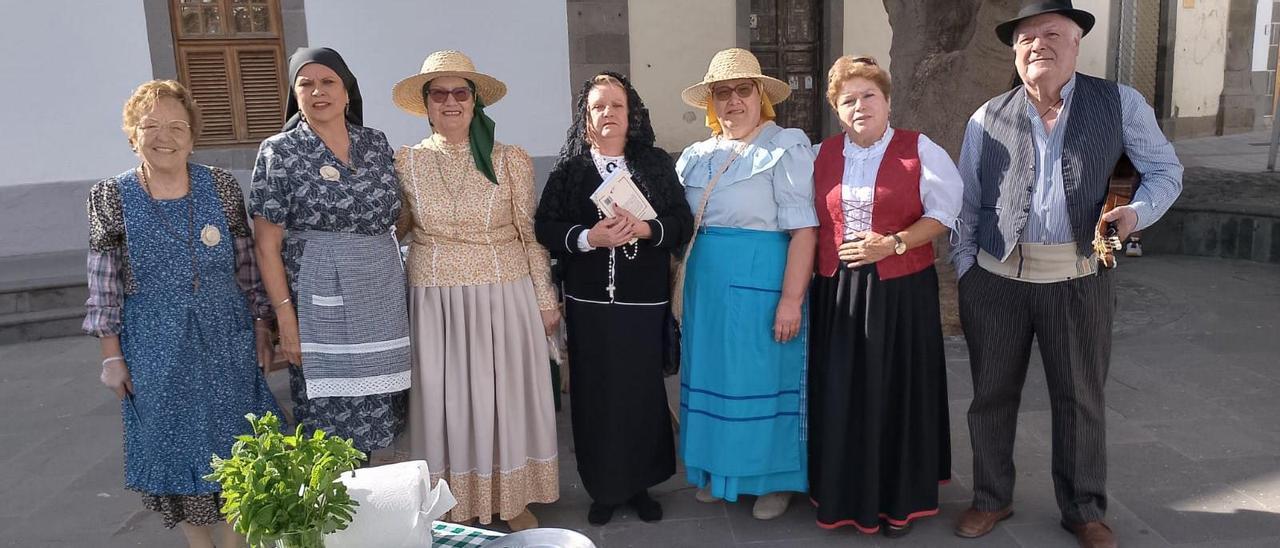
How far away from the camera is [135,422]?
2.91 meters

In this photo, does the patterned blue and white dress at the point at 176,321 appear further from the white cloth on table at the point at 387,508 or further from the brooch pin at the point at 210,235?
the white cloth on table at the point at 387,508

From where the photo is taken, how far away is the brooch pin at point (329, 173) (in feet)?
9.80

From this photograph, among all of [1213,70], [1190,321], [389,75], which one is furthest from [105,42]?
[1213,70]

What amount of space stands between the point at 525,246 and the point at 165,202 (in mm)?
1200

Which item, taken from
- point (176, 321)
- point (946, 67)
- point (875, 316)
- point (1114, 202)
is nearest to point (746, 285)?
point (875, 316)

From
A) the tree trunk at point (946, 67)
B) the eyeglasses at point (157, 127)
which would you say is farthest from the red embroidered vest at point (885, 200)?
the tree trunk at point (946, 67)

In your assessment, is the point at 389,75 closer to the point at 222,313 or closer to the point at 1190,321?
the point at 222,313

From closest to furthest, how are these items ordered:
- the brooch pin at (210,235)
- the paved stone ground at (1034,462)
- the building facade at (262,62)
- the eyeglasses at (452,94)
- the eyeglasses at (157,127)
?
the eyeglasses at (157,127) < the brooch pin at (210,235) < the eyeglasses at (452,94) < the paved stone ground at (1034,462) < the building facade at (262,62)

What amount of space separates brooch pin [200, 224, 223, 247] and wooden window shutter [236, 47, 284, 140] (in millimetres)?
5678

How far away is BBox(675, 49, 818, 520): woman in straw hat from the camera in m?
3.23

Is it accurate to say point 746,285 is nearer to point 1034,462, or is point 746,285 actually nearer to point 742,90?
point 742,90

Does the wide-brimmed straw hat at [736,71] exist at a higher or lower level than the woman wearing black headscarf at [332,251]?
higher

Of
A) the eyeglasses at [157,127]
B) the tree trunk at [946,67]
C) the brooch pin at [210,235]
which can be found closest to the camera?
the eyeglasses at [157,127]

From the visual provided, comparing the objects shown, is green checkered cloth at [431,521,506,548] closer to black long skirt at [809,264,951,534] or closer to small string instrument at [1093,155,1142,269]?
black long skirt at [809,264,951,534]
